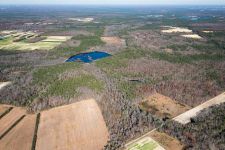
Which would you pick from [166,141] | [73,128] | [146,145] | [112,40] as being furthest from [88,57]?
[146,145]

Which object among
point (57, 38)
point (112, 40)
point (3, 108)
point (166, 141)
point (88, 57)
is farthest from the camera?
point (57, 38)

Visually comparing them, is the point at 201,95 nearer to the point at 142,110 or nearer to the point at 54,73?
the point at 142,110

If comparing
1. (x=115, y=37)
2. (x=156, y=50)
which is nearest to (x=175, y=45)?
(x=156, y=50)

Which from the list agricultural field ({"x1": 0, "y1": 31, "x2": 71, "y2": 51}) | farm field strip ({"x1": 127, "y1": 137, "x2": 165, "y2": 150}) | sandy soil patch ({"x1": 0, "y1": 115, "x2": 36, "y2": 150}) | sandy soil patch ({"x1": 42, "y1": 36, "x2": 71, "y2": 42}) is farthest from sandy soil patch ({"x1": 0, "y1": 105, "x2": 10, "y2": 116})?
sandy soil patch ({"x1": 42, "y1": 36, "x2": 71, "y2": 42})

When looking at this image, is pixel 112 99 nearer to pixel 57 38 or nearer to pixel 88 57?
pixel 88 57

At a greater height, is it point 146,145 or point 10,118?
point 146,145

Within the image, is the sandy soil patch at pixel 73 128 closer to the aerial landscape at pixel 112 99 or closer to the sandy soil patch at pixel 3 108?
the aerial landscape at pixel 112 99

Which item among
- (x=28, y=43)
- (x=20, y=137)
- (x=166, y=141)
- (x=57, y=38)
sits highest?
(x=57, y=38)

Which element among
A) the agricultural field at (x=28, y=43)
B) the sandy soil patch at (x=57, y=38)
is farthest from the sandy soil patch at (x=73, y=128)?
the sandy soil patch at (x=57, y=38)
